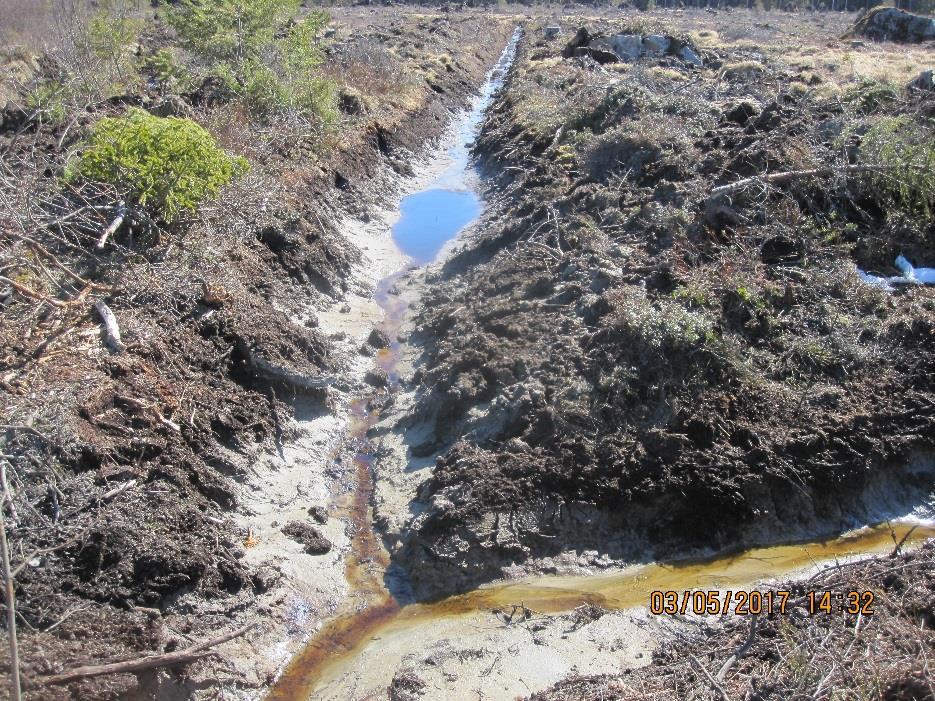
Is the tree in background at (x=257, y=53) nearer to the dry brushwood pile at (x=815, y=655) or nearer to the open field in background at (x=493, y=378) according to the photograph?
the open field in background at (x=493, y=378)

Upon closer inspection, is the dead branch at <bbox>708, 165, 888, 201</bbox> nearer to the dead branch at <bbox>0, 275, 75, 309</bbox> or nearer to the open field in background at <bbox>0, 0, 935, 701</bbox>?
the open field in background at <bbox>0, 0, 935, 701</bbox>

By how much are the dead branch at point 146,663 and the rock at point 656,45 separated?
2912 cm

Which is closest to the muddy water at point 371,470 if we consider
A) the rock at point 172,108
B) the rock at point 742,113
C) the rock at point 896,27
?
the rock at point 172,108

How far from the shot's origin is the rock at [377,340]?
10516 millimetres

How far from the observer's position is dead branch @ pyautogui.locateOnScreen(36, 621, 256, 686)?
15.3 feet

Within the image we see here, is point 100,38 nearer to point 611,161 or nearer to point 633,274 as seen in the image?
point 611,161

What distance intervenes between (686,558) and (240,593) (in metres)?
4.22

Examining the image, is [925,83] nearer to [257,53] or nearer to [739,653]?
[739,653]

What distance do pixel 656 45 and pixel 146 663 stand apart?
30576mm

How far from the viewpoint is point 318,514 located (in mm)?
7367

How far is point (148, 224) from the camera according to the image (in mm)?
8914

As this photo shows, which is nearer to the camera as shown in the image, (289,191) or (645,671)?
(645,671)

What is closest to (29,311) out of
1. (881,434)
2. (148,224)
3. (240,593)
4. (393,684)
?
(148,224)

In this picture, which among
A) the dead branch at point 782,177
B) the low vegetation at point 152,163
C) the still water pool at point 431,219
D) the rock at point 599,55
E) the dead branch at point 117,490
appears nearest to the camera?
the dead branch at point 117,490
